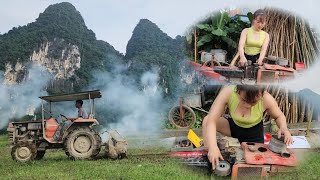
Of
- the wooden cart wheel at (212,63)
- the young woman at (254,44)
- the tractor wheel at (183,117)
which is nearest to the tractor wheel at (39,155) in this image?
the tractor wheel at (183,117)

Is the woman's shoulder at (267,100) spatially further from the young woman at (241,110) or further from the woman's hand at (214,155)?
the woman's hand at (214,155)

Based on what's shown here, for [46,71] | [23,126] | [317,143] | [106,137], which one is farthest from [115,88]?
[317,143]

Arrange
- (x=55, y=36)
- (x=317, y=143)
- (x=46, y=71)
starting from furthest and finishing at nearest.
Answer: (x=46, y=71) → (x=55, y=36) → (x=317, y=143)

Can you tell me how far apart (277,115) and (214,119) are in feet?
0.55

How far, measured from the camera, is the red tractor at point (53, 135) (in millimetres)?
4641

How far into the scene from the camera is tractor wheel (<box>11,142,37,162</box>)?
479cm

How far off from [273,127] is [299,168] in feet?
0.46

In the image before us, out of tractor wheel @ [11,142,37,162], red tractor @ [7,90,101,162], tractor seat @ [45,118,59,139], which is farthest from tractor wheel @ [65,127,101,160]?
tractor wheel @ [11,142,37,162]

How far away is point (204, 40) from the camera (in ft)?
4.97

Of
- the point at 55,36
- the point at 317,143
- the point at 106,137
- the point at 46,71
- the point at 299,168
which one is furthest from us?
the point at 106,137

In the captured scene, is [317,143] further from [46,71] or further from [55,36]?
[46,71]

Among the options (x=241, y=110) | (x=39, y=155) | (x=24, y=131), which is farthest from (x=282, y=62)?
(x=24, y=131)

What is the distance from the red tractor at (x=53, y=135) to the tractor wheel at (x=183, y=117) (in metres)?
2.78

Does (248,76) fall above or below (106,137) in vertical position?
above
